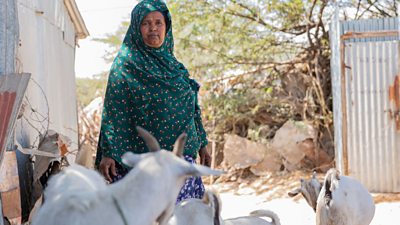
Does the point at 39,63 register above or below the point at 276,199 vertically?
above

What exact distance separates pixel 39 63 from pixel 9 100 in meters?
1.35

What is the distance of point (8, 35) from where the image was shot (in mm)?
3854

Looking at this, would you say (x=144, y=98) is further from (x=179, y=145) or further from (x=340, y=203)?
(x=340, y=203)

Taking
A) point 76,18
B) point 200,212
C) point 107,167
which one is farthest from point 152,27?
point 76,18

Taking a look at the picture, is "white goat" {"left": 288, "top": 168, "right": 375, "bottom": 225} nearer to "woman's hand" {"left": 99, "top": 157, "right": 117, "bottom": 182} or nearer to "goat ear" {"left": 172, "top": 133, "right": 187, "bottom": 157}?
"woman's hand" {"left": 99, "top": 157, "right": 117, "bottom": 182}

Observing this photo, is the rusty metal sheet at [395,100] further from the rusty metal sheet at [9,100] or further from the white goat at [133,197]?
the white goat at [133,197]

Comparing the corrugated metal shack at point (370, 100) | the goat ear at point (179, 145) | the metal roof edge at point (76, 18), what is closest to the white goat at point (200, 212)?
the goat ear at point (179, 145)

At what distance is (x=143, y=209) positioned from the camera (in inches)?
91.4

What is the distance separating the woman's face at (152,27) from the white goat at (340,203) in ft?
5.84

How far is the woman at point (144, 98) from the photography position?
11.9 ft

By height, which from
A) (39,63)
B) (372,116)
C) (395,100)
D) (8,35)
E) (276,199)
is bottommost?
(276,199)

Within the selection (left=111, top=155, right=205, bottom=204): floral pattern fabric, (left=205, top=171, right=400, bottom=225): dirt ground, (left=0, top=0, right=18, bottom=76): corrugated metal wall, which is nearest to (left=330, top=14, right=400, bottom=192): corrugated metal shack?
(left=205, top=171, right=400, bottom=225): dirt ground

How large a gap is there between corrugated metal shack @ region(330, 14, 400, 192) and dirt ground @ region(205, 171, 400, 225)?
0.35m

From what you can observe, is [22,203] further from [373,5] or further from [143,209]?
[373,5]
